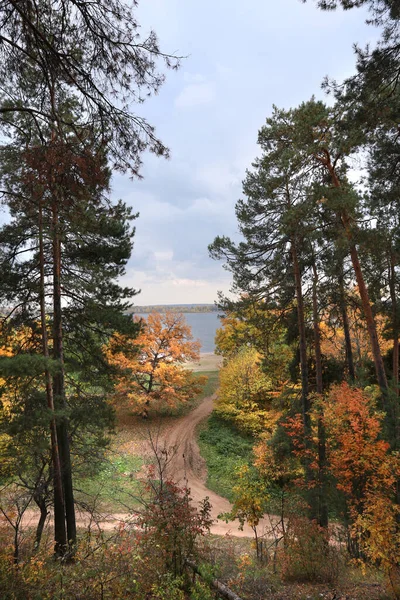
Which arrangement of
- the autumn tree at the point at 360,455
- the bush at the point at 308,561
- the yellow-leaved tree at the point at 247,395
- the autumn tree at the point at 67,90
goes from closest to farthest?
the autumn tree at the point at 67,90, the bush at the point at 308,561, the autumn tree at the point at 360,455, the yellow-leaved tree at the point at 247,395

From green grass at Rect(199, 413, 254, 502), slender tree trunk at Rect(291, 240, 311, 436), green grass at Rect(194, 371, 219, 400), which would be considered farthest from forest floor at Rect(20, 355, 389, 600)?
slender tree trunk at Rect(291, 240, 311, 436)

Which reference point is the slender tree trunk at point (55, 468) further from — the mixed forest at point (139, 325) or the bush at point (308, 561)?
the bush at point (308, 561)

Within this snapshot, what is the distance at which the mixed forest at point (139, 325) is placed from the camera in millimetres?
4129

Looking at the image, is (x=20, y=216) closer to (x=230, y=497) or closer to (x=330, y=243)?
(x=330, y=243)

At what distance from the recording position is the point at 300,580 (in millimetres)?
5961

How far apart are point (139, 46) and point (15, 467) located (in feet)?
30.7

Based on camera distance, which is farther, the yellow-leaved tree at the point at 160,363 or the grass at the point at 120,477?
the yellow-leaved tree at the point at 160,363

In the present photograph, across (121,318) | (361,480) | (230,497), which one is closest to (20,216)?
(121,318)

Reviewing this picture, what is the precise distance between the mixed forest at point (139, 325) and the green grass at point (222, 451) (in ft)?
0.77

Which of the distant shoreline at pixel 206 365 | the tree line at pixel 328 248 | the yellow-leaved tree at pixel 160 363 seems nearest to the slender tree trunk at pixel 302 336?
the tree line at pixel 328 248

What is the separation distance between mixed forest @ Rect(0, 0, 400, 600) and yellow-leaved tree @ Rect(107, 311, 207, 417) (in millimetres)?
5443

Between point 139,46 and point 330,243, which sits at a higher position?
point 139,46

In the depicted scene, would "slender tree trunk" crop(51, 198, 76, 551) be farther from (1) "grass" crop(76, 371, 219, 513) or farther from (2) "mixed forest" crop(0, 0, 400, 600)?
(1) "grass" crop(76, 371, 219, 513)

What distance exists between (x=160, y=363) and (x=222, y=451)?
662cm
